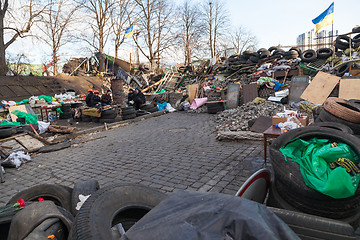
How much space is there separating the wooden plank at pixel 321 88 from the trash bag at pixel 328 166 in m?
7.70

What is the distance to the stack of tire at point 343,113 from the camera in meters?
4.37

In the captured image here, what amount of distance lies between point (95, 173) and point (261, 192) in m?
3.58

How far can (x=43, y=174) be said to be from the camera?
5.20 m

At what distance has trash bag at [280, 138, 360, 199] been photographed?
Result: 2.25 m

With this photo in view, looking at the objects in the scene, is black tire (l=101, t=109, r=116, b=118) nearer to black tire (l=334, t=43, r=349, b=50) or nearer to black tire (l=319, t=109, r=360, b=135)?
black tire (l=319, t=109, r=360, b=135)

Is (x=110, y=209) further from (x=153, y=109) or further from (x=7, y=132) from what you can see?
(x=153, y=109)

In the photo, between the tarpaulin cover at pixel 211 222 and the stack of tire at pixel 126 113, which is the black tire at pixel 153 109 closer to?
the stack of tire at pixel 126 113

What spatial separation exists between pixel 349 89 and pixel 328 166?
7.81 metres

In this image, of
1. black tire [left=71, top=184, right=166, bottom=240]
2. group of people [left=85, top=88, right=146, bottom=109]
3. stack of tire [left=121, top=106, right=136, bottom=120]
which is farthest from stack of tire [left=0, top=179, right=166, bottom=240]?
group of people [left=85, top=88, right=146, bottom=109]

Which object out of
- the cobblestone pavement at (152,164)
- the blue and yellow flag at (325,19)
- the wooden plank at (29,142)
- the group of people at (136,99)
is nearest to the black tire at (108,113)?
the group of people at (136,99)

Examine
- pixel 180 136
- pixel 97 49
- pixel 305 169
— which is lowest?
pixel 180 136

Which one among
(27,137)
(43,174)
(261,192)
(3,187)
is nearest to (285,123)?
(261,192)

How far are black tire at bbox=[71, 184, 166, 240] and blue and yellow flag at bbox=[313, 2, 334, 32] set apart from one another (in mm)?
18641

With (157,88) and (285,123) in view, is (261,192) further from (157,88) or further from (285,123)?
(157,88)
